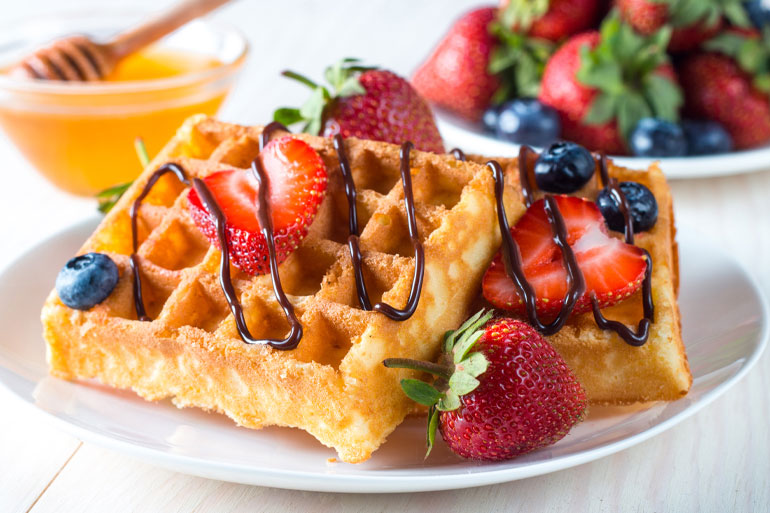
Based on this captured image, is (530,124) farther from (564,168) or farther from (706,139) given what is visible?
(564,168)

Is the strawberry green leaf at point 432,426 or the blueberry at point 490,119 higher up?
the strawberry green leaf at point 432,426

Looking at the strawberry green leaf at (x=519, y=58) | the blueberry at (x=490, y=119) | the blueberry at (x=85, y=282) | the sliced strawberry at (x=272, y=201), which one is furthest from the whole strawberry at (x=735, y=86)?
the blueberry at (x=85, y=282)

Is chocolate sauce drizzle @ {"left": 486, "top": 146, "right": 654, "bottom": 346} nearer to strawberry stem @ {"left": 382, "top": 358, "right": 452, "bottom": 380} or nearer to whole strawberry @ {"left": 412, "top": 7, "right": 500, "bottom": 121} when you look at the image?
strawberry stem @ {"left": 382, "top": 358, "right": 452, "bottom": 380}

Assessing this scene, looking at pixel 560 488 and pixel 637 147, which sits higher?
pixel 560 488

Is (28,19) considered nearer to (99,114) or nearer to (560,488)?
(99,114)

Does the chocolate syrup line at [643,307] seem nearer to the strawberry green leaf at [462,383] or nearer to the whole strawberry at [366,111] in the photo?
the strawberry green leaf at [462,383]

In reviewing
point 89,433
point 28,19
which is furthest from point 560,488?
point 28,19
